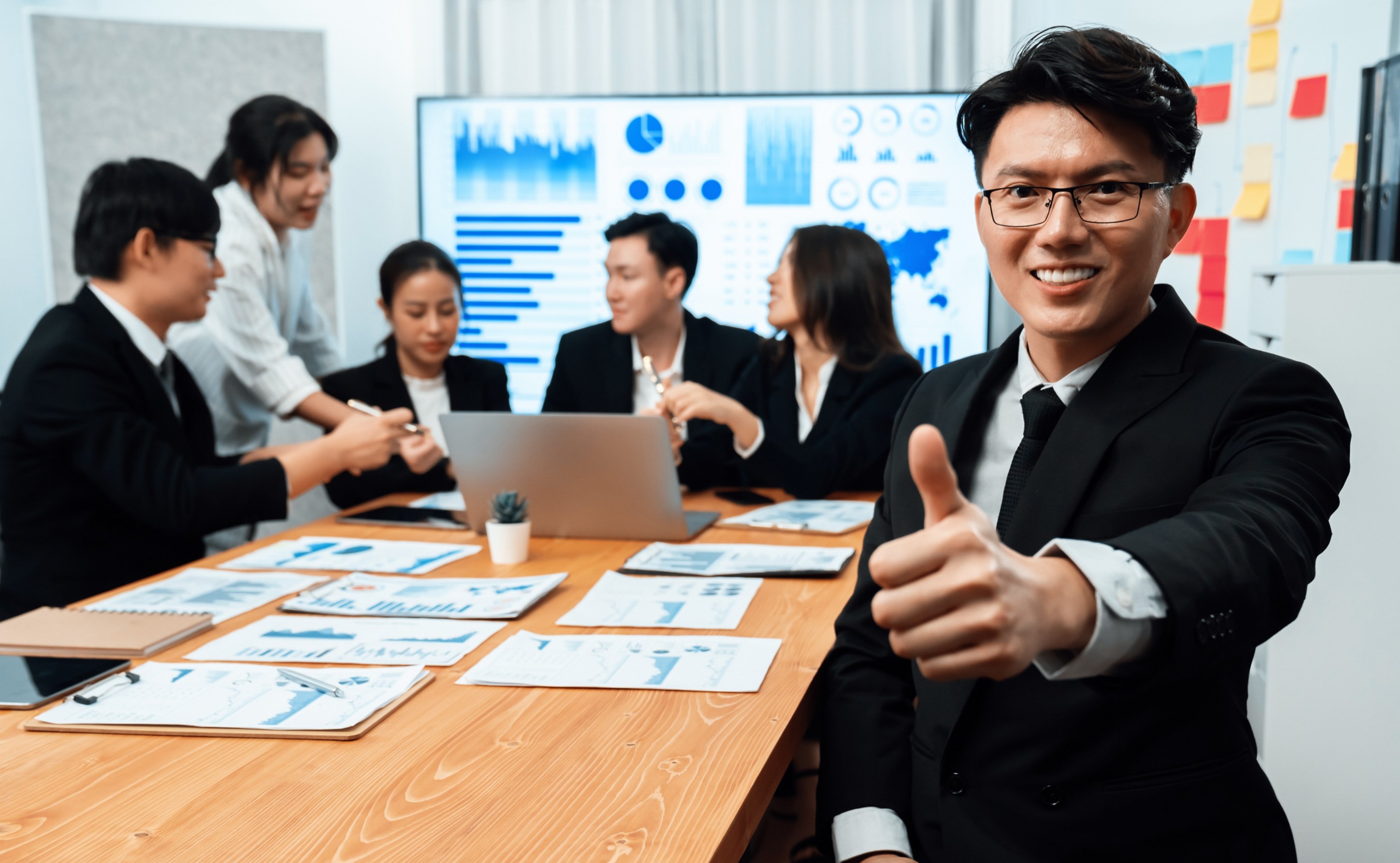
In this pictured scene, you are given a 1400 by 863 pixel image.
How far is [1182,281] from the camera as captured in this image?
10.8ft

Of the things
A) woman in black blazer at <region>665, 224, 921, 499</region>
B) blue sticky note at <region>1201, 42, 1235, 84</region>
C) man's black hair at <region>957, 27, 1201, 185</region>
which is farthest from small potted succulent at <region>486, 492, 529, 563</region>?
blue sticky note at <region>1201, 42, 1235, 84</region>

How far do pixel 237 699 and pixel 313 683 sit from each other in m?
0.08

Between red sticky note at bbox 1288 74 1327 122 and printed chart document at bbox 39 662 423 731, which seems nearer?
printed chart document at bbox 39 662 423 731

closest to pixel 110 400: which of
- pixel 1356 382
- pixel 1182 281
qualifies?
pixel 1356 382

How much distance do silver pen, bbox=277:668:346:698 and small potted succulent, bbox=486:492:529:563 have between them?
0.57m

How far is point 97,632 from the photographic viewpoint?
1293 mm

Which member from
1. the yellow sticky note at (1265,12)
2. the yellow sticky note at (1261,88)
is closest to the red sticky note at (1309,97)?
the yellow sticky note at (1261,88)

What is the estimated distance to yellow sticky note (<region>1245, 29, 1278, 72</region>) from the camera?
278 centimetres

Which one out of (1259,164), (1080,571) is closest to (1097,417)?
(1080,571)

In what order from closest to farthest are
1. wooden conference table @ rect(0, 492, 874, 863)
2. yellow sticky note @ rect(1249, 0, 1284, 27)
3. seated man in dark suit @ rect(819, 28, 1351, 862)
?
wooden conference table @ rect(0, 492, 874, 863) → seated man in dark suit @ rect(819, 28, 1351, 862) → yellow sticky note @ rect(1249, 0, 1284, 27)

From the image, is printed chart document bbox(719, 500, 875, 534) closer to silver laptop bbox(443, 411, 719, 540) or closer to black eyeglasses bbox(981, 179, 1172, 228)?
silver laptop bbox(443, 411, 719, 540)

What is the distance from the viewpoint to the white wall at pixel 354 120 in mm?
3701

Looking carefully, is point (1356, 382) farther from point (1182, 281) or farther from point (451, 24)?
point (451, 24)

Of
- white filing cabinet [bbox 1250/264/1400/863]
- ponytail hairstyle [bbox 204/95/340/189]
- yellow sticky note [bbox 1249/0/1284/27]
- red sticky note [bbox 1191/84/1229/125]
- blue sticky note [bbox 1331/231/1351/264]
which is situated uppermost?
yellow sticky note [bbox 1249/0/1284/27]
